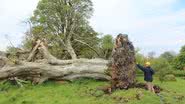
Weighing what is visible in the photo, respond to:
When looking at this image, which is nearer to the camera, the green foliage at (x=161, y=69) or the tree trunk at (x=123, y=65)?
the tree trunk at (x=123, y=65)

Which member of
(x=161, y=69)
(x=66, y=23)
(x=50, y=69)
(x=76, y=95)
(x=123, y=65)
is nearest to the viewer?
(x=76, y=95)

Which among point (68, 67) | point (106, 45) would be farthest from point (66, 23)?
point (68, 67)

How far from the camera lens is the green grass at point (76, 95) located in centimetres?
1649

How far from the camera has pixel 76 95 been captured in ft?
60.6

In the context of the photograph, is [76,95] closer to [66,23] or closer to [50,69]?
[50,69]

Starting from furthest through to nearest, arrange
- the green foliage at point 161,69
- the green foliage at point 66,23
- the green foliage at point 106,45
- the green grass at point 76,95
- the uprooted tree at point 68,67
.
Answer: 1. the green foliage at point 66,23
2. the green foliage at point 106,45
3. the green foliage at point 161,69
4. the uprooted tree at point 68,67
5. the green grass at point 76,95

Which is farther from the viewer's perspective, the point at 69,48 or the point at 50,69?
the point at 69,48

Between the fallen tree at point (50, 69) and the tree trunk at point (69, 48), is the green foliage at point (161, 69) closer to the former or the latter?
the fallen tree at point (50, 69)

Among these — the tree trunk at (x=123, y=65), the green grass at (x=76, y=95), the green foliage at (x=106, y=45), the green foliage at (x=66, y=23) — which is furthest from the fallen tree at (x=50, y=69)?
the green foliage at (x=66, y=23)

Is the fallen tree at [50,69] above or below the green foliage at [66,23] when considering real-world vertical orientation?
below

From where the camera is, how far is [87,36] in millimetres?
40594

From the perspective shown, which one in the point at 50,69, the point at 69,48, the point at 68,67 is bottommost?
the point at 50,69

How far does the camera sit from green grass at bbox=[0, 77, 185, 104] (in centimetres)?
1649

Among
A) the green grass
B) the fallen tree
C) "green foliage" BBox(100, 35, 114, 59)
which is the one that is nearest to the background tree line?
"green foliage" BBox(100, 35, 114, 59)
